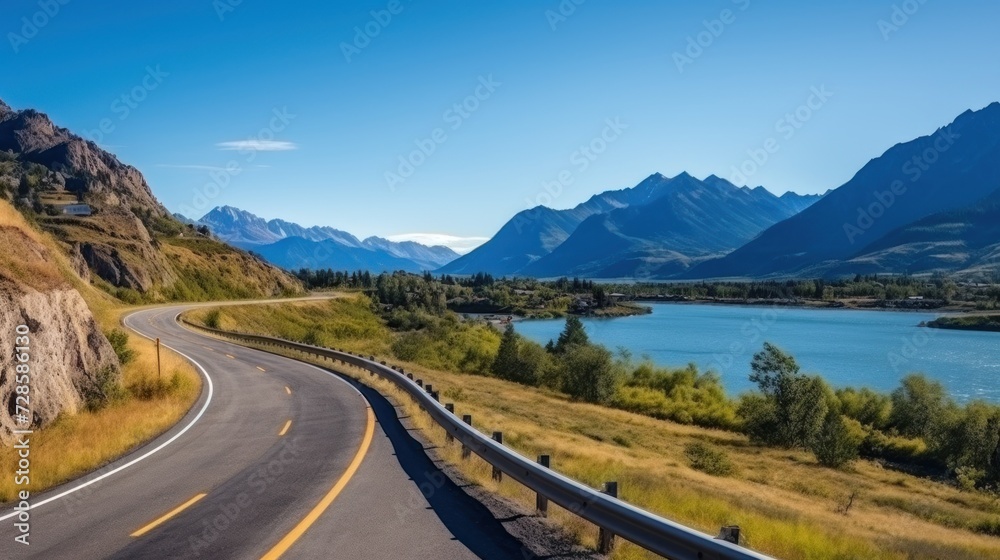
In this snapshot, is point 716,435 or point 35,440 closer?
point 35,440

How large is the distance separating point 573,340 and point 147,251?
172ft

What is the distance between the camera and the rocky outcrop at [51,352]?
14.3 meters

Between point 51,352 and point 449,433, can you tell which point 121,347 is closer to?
Result: point 51,352

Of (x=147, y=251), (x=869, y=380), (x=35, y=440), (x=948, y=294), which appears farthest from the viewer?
(x=948, y=294)

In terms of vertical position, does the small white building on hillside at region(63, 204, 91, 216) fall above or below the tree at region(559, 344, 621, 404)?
above

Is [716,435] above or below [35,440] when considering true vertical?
below

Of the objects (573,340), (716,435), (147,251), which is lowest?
(716,435)

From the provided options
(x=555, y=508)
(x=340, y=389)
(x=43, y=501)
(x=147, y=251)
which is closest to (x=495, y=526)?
(x=555, y=508)

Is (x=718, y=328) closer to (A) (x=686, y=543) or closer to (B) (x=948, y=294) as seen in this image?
(B) (x=948, y=294)

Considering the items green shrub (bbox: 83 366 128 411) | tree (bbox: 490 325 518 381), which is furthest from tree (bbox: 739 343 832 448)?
green shrub (bbox: 83 366 128 411)

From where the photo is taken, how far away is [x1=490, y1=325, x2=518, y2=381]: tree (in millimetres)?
60312

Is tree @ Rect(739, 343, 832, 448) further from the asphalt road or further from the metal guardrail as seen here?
the metal guardrail

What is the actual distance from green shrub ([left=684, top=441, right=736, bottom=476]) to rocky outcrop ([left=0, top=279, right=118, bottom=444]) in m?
23.2

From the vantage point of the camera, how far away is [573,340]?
69.6 metres
